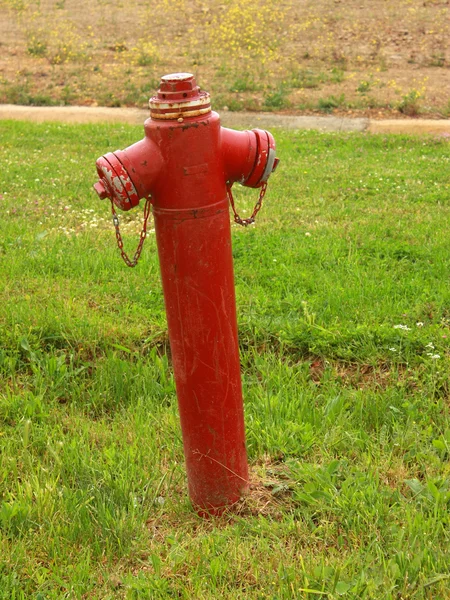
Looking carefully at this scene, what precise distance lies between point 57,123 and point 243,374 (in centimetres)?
910

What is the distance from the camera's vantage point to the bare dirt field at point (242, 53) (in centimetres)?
1404

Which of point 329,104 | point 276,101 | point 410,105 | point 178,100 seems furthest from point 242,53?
point 178,100

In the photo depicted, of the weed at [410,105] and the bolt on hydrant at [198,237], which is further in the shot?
the weed at [410,105]

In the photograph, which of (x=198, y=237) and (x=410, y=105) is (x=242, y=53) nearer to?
(x=410, y=105)

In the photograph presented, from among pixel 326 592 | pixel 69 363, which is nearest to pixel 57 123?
pixel 69 363

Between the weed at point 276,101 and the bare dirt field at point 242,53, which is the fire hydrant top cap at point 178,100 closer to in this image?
the bare dirt field at point 242,53

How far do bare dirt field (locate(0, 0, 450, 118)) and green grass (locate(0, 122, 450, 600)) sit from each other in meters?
8.29

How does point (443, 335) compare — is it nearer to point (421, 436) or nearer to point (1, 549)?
point (421, 436)

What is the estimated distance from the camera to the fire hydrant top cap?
219cm

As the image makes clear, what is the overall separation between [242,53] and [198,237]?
51.5 feet

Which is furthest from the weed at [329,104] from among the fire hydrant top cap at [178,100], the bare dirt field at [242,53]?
the fire hydrant top cap at [178,100]

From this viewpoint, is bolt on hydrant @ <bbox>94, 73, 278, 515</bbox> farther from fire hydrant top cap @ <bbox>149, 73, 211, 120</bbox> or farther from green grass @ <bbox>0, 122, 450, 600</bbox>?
green grass @ <bbox>0, 122, 450, 600</bbox>

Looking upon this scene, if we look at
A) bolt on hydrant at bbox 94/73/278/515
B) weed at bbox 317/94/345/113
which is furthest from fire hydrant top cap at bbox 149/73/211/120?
weed at bbox 317/94/345/113

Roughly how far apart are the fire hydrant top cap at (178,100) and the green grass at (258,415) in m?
1.35
